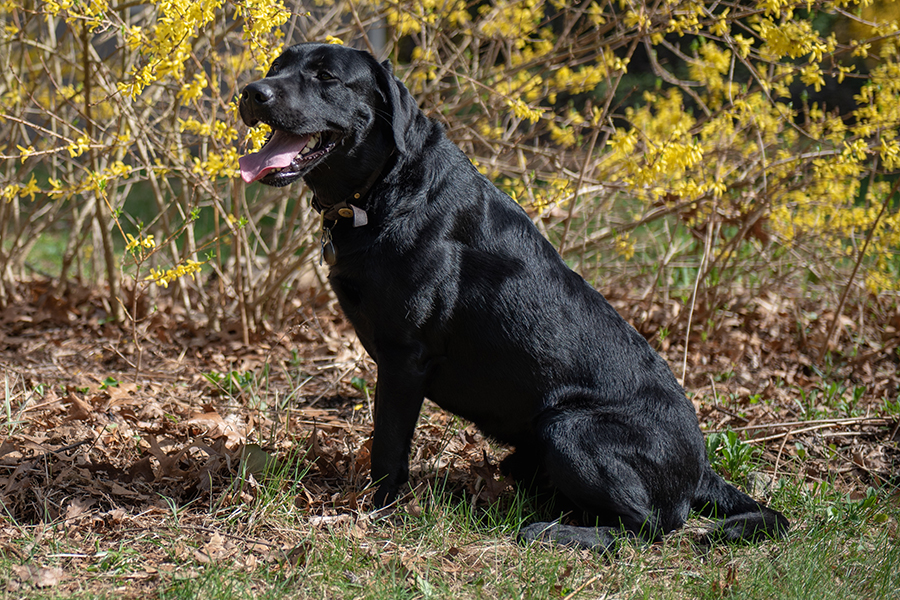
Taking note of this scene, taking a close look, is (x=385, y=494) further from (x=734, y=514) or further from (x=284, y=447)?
(x=734, y=514)

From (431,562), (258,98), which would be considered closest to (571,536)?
(431,562)

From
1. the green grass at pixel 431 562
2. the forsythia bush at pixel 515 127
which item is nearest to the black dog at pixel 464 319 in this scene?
the green grass at pixel 431 562

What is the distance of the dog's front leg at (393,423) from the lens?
8.64 ft

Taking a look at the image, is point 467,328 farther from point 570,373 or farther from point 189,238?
point 189,238

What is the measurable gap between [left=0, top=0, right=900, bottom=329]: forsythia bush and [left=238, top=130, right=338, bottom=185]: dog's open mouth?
0.38 metres

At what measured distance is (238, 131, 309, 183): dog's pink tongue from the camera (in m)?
2.54

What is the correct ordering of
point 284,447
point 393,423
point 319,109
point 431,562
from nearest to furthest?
point 431,562
point 319,109
point 393,423
point 284,447

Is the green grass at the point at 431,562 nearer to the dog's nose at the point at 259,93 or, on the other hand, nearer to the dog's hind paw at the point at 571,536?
the dog's hind paw at the point at 571,536

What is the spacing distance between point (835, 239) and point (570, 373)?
3.32 metres

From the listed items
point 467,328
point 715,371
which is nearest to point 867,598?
point 467,328

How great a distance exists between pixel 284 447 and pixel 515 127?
2.79 metres

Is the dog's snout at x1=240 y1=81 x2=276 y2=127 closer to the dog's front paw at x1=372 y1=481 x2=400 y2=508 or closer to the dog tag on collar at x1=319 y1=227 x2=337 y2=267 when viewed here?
the dog tag on collar at x1=319 y1=227 x2=337 y2=267

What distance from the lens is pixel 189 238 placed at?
4531 mm

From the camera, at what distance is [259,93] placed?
2475 millimetres
